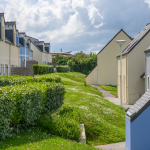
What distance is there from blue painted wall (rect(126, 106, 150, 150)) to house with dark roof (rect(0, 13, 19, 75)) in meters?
18.5

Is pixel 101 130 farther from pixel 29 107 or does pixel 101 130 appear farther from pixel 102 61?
pixel 102 61

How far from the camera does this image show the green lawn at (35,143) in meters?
5.93

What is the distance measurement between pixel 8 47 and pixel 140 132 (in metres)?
21.1

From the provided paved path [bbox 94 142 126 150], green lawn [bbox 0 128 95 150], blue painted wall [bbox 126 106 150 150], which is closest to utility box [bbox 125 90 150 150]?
blue painted wall [bbox 126 106 150 150]

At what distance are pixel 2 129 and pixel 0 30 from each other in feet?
58.4

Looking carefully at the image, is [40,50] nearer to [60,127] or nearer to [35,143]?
[60,127]

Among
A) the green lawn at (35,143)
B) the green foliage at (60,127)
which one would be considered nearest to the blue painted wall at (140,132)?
the green lawn at (35,143)

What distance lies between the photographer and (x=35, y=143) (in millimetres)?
6254

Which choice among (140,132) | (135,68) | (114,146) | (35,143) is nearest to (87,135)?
(114,146)

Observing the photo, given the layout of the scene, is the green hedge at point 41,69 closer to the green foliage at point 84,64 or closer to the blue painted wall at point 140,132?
the green foliage at point 84,64

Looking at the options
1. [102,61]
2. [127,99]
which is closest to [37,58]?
[102,61]

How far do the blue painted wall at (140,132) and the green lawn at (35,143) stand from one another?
65.5 inches

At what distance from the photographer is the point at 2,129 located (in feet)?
20.6

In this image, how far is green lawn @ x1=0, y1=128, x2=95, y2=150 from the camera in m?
5.93
